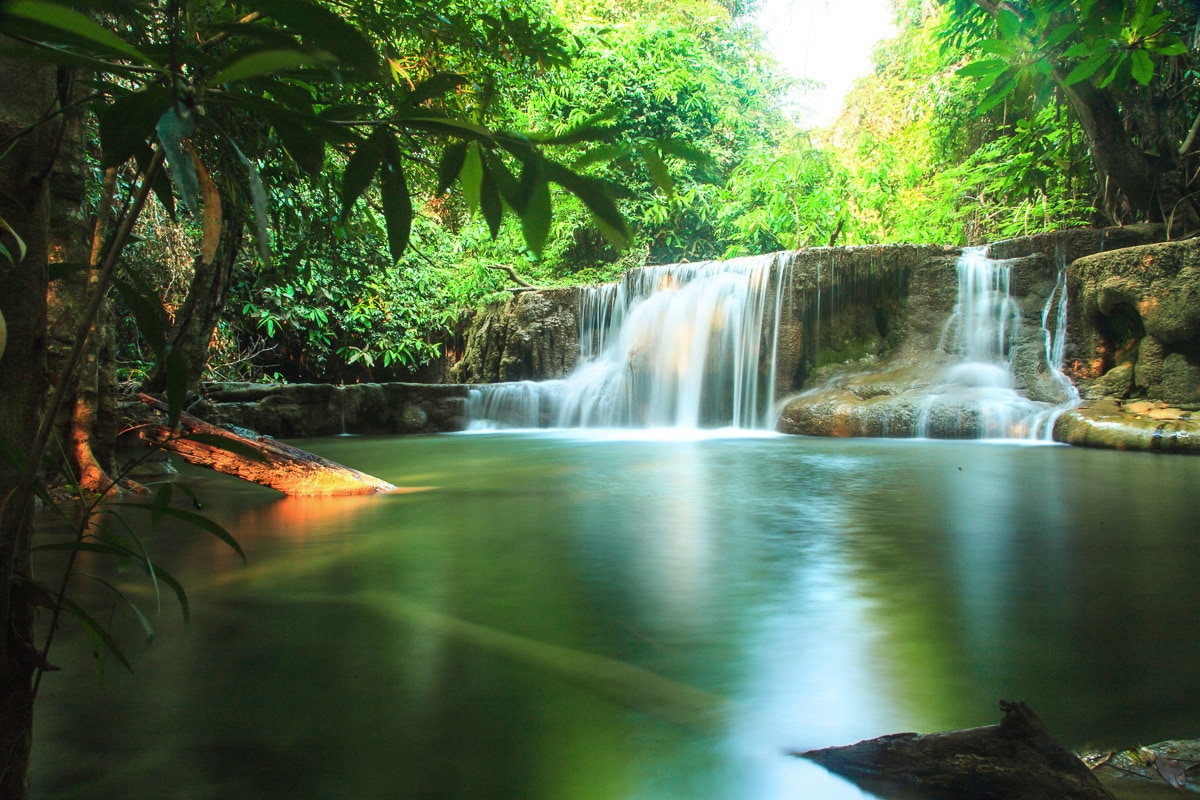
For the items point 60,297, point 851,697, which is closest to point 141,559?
point 851,697

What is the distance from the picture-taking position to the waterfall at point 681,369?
11297 millimetres

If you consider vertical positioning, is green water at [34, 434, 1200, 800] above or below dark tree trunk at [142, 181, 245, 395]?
below

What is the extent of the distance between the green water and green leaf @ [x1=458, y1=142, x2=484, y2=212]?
915 millimetres

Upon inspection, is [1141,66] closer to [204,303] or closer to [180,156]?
[180,156]

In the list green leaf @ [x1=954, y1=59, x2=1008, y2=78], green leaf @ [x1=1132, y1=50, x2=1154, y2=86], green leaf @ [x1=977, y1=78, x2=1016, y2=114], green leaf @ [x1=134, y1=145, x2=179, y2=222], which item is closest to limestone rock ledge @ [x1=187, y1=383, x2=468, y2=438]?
green leaf @ [x1=977, y1=78, x2=1016, y2=114]

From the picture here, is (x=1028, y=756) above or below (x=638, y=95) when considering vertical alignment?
below

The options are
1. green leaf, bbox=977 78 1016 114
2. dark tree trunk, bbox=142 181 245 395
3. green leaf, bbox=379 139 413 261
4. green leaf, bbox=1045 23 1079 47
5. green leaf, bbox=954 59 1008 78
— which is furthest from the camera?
dark tree trunk, bbox=142 181 245 395

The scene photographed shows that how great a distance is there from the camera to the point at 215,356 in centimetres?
1013

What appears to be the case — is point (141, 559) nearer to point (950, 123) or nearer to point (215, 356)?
point (215, 356)

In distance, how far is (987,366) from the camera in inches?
378

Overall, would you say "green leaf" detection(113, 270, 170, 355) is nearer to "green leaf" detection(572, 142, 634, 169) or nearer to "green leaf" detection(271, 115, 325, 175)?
"green leaf" detection(271, 115, 325, 175)

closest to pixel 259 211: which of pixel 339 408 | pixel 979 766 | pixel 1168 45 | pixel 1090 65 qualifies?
pixel 979 766

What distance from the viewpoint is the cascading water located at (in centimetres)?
818

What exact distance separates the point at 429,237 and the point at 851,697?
932 centimetres
